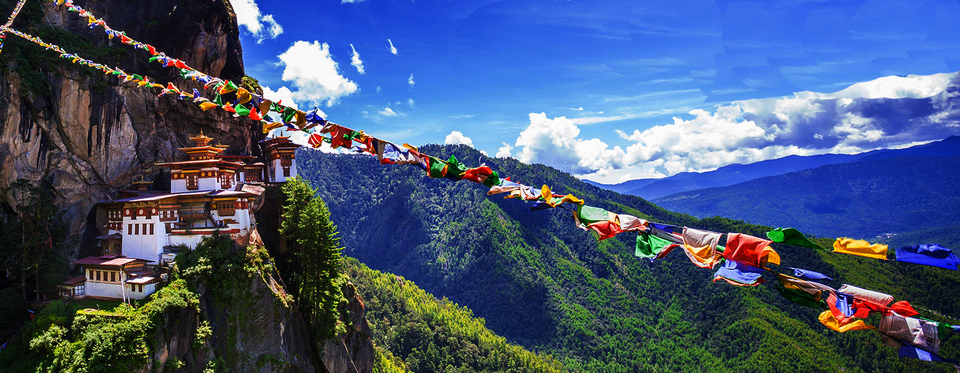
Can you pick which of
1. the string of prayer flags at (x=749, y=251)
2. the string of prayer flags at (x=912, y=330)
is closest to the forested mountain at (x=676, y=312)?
the string of prayer flags at (x=912, y=330)

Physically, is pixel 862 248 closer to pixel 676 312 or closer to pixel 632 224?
pixel 632 224

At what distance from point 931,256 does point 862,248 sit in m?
0.99

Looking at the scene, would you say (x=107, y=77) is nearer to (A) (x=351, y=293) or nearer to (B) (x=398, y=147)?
(A) (x=351, y=293)

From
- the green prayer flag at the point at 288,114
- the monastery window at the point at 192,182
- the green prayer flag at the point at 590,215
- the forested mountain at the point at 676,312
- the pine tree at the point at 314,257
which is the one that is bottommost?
the forested mountain at the point at 676,312

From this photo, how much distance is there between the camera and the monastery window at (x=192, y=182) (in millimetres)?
31094

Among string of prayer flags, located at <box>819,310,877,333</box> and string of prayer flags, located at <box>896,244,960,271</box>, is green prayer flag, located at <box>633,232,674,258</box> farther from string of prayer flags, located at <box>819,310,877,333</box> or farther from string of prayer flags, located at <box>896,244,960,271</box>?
string of prayer flags, located at <box>896,244,960,271</box>

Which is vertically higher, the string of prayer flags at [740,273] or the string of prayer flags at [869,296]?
the string of prayer flags at [740,273]

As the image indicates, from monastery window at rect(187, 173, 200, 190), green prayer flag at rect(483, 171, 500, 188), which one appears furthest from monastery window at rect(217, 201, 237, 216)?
green prayer flag at rect(483, 171, 500, 188)

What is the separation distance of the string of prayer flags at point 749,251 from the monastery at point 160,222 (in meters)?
29.7

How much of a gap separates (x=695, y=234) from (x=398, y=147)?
8.60 m

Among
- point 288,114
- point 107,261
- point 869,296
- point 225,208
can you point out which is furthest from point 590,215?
point 107,261

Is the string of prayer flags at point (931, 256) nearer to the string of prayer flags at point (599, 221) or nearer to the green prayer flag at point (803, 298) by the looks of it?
the green prayer flag at point (803, 298)

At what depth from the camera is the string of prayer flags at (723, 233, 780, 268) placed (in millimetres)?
9422

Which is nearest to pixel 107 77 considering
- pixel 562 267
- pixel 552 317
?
pixel 552 317
